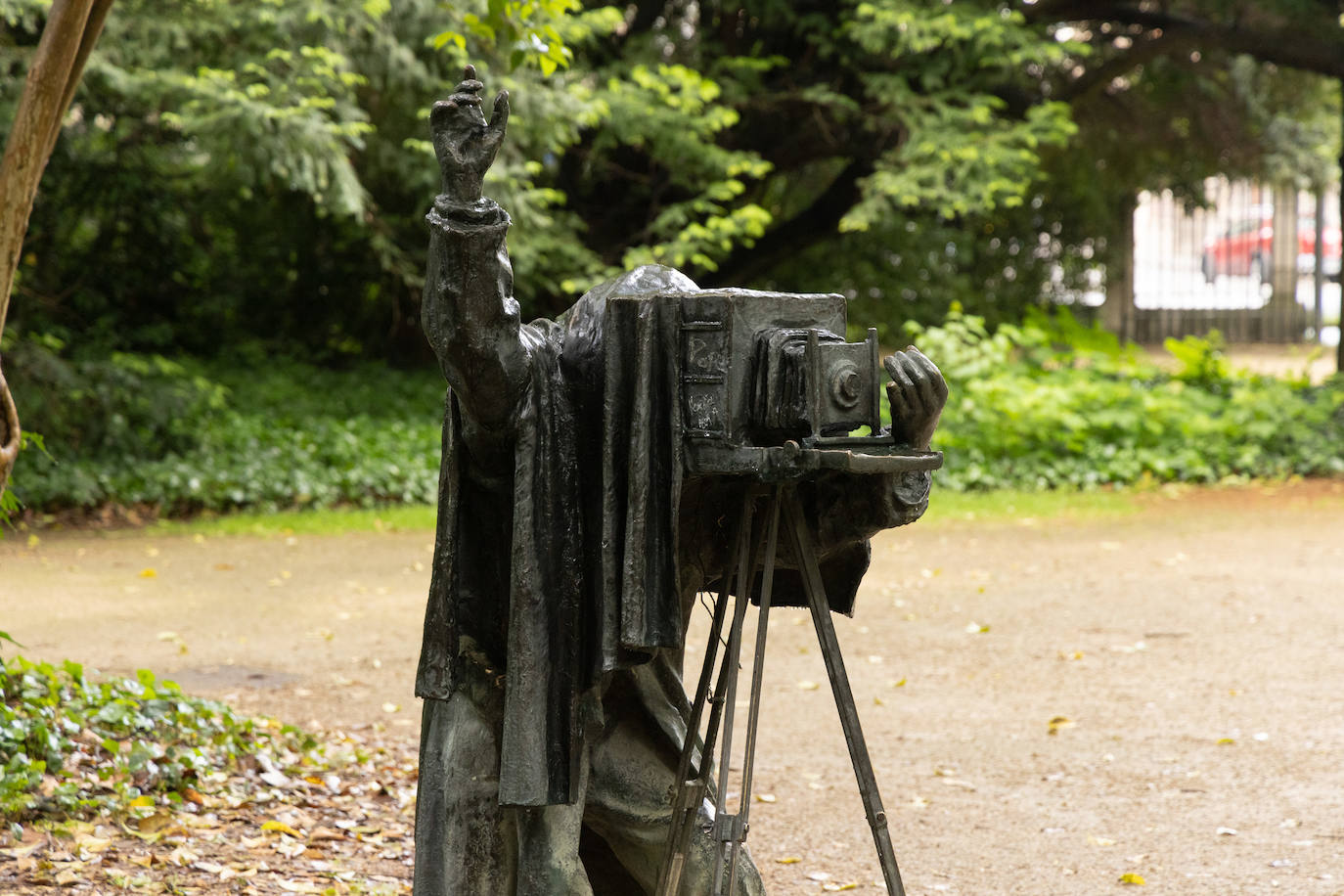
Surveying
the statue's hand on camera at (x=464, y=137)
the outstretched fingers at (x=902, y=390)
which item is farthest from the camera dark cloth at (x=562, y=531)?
the outstretched fingers at (x=902, y=390)

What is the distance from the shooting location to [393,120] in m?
13.9

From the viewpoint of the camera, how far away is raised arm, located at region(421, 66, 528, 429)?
111 inches

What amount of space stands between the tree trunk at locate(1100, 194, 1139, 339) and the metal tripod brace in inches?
875

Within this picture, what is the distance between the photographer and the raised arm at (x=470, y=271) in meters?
2.81

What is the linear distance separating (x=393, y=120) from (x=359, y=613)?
20.8 ft

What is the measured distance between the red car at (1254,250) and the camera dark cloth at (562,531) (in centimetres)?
2483

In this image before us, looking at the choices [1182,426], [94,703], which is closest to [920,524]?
[1182,426]

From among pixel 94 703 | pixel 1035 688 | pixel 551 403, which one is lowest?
pixel 1035 688

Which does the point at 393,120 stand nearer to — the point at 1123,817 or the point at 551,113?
the point at 551,113

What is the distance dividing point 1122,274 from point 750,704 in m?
23.4

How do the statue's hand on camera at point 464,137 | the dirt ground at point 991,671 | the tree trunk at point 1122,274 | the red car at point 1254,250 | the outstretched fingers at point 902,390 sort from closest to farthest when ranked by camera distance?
the statue's hand on camera at point 464,137 < the outstretched fingers at point 902,390 < the dirt ground at point 991,671 < the tree trunk at point 1122,274 < the red car at point 1254,250

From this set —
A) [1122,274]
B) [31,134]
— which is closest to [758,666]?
[31,134]

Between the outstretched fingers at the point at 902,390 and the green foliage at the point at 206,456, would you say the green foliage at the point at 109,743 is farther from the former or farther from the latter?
the green foliage at the point at 206,456

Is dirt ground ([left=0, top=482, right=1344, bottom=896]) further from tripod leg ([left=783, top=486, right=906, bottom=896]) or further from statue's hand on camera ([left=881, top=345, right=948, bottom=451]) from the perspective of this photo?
statue's hand on camera ([left=881, top=345, right=948, bottom=451])
